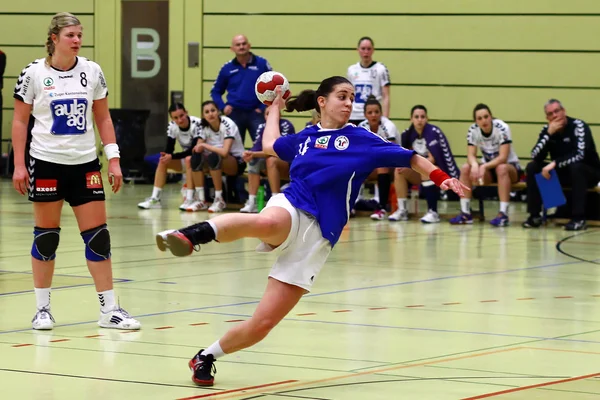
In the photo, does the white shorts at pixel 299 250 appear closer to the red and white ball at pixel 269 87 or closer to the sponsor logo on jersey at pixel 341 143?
the sponsor logo on jersey at pixel 341 143

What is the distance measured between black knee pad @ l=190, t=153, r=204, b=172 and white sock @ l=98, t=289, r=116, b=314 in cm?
940

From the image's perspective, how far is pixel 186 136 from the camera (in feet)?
57.4

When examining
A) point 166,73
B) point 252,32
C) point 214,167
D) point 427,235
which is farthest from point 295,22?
point 427,235

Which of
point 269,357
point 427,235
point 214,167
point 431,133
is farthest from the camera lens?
point 214,167

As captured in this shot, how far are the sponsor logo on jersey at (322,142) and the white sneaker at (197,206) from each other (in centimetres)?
1066

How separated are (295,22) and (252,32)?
2.72 feet

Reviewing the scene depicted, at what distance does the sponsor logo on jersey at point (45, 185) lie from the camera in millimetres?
7285

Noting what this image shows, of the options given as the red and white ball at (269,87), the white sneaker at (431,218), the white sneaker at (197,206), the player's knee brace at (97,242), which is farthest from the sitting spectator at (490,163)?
the red and white ball at (269,87)

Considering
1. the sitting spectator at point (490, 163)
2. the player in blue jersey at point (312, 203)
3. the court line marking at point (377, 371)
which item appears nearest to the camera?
the court line marking at point (377, 371)

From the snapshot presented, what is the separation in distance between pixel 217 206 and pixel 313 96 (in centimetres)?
1053

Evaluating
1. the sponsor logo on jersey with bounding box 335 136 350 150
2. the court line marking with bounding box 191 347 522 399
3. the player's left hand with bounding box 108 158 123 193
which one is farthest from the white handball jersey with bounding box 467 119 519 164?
the sponsor logo on jersey with bounding box 335 136 350 150

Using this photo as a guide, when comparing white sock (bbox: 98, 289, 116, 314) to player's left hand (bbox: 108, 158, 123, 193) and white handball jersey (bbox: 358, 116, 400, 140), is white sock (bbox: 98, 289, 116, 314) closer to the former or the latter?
player's left hand (bbox: 108, 158, 123, 193)

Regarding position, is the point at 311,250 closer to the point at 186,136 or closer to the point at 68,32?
the point at 68,32

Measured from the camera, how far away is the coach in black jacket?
14.6 meters
